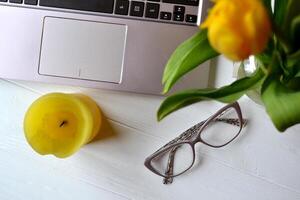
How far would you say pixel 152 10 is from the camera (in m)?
0.43

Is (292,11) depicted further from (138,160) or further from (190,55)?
(138,160)

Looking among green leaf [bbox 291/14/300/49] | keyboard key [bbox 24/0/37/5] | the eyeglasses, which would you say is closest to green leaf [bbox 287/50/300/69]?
green leaf [bbox 291/14/300/49]

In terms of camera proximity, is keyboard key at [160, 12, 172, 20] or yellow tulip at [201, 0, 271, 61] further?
keyboard key at [160, 12, 172, 20]

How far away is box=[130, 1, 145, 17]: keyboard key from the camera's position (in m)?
0.43

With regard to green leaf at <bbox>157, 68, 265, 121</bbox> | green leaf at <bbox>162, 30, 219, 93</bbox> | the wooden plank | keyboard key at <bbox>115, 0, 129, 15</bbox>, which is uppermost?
keyboard key at <bbox>115, 0, 129, 15</bbox>

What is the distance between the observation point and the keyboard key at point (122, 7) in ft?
1.42

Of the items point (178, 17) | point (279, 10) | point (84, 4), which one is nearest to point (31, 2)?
point (84, 4)

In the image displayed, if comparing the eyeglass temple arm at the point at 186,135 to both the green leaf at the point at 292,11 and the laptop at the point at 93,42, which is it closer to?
the laptop at the point at 93,42

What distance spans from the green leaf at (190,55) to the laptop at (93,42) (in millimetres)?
126

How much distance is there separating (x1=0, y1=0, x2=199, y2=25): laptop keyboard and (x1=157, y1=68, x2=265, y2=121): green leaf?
14 cm

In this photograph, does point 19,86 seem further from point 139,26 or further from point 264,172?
point 264,172

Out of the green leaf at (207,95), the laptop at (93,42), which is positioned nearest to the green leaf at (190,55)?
the green leaf at (207,95)

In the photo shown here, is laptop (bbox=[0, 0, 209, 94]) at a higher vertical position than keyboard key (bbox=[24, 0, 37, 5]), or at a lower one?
lower

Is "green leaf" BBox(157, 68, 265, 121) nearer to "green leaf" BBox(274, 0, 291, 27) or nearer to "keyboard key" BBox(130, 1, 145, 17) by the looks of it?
"green leaf" BBox(274, 0, 291, 27)
